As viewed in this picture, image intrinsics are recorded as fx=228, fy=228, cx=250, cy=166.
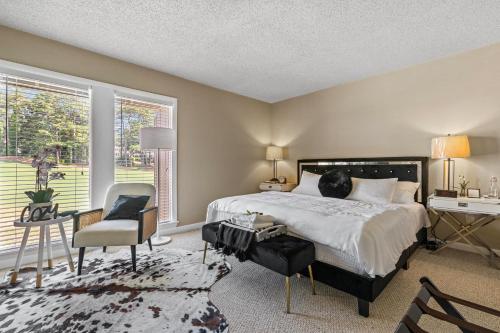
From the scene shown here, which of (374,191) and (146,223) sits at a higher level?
(374,191)

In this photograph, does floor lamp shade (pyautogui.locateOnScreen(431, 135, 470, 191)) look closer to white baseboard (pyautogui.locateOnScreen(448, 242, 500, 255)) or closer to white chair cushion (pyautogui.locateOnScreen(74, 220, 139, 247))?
white baseboard (pyautogui.locateOnScreen(448, 242, 500, 255))

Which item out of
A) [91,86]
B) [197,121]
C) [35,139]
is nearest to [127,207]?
[35,139]

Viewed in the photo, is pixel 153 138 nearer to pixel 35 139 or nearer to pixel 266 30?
pixel 35 139

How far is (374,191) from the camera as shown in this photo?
3.17 m

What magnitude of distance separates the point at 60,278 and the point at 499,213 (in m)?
4.68

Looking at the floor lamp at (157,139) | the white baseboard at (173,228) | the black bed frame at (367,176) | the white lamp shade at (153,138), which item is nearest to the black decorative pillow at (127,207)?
the floor lamp at (157,139)

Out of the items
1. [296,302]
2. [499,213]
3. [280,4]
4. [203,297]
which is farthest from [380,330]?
[280,4]

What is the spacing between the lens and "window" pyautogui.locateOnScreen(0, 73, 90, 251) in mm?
2611

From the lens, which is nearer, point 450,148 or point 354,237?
point 354,237

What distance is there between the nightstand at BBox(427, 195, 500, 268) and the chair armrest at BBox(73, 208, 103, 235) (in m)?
4.21

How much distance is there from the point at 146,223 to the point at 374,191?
300 centimetres

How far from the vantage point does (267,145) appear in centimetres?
553

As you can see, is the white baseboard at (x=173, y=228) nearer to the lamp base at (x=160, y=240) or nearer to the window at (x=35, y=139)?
the lamp base at (x=160, y=240)

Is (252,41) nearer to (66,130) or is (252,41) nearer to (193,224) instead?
(66,130)
